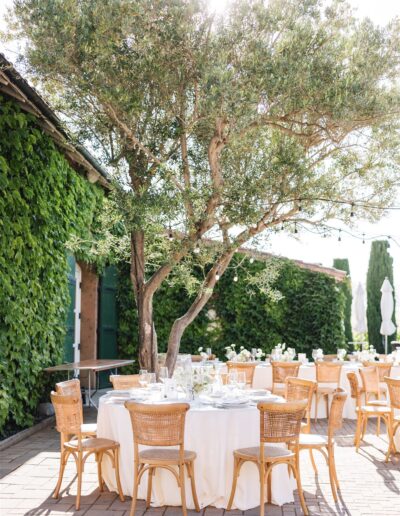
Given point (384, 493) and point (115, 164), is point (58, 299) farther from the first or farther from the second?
point (384, 493)

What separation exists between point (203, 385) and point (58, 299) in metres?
4.13

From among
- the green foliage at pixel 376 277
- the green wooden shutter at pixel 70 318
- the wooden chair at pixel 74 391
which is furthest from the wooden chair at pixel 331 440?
the green foliage at pixel 376 277

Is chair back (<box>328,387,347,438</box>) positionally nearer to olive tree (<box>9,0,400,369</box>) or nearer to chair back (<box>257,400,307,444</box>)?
chair back (<box>257,400,307,444</box>)

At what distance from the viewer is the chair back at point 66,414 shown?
4988 mm

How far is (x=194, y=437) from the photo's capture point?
15.5ft

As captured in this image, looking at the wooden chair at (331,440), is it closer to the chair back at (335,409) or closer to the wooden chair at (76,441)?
the chair back at (335,409)

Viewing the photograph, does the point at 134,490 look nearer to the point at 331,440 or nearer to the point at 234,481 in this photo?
the point at 234,481

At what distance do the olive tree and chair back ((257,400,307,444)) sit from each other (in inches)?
118

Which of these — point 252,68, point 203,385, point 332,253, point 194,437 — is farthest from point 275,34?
point 332,253

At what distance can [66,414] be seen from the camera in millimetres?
5031

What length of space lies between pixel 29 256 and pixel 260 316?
5240 millimetres

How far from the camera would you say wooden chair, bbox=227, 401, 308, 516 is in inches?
177

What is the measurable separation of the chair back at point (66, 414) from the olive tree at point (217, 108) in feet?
8.27

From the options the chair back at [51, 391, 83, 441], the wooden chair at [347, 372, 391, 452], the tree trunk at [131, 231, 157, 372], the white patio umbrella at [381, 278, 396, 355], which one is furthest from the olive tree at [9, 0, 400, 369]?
the white patio umbrella at [381, 278, 396, 355]
